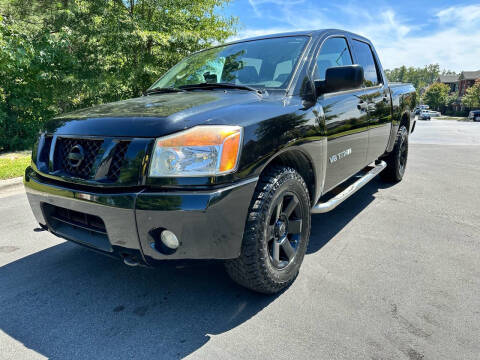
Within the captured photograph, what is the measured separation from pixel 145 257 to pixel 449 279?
2.15 metres

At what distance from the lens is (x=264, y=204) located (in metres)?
1.98

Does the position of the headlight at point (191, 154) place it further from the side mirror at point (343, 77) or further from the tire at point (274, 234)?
the side mirror at point (343, 77)

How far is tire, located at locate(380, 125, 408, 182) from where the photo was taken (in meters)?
4.93

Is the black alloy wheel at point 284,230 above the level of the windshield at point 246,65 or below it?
below

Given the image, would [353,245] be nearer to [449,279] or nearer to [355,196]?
[449,279]

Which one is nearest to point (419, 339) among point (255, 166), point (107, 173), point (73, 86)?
point (255, 166)

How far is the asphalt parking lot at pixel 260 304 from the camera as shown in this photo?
181 centimetres

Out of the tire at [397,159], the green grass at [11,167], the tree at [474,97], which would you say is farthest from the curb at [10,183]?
the tree at [474,97]

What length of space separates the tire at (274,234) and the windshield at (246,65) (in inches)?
32.1

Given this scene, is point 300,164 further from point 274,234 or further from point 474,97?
point 474,97

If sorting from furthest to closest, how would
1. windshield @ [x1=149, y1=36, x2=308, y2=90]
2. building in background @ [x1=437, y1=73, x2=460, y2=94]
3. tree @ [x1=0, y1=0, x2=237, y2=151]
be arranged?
building in background @ [x1=437, y1=73, x2=460, y2=94] → tree @ [x1=0, y1=0, x2=237, y2=151] → windshield @ [x1=149, y1=36, x2=308, y2=90]

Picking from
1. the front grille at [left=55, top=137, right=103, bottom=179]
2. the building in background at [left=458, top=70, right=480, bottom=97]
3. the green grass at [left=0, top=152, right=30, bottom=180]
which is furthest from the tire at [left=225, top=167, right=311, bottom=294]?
the building in background at [left=458, top=70, right=480, bottom=97]

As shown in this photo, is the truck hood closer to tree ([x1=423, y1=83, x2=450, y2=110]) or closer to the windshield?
the windshield

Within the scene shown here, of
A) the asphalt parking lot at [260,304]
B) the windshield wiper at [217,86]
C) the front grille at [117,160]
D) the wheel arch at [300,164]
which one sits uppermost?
the windshield wiper at [217,86]
